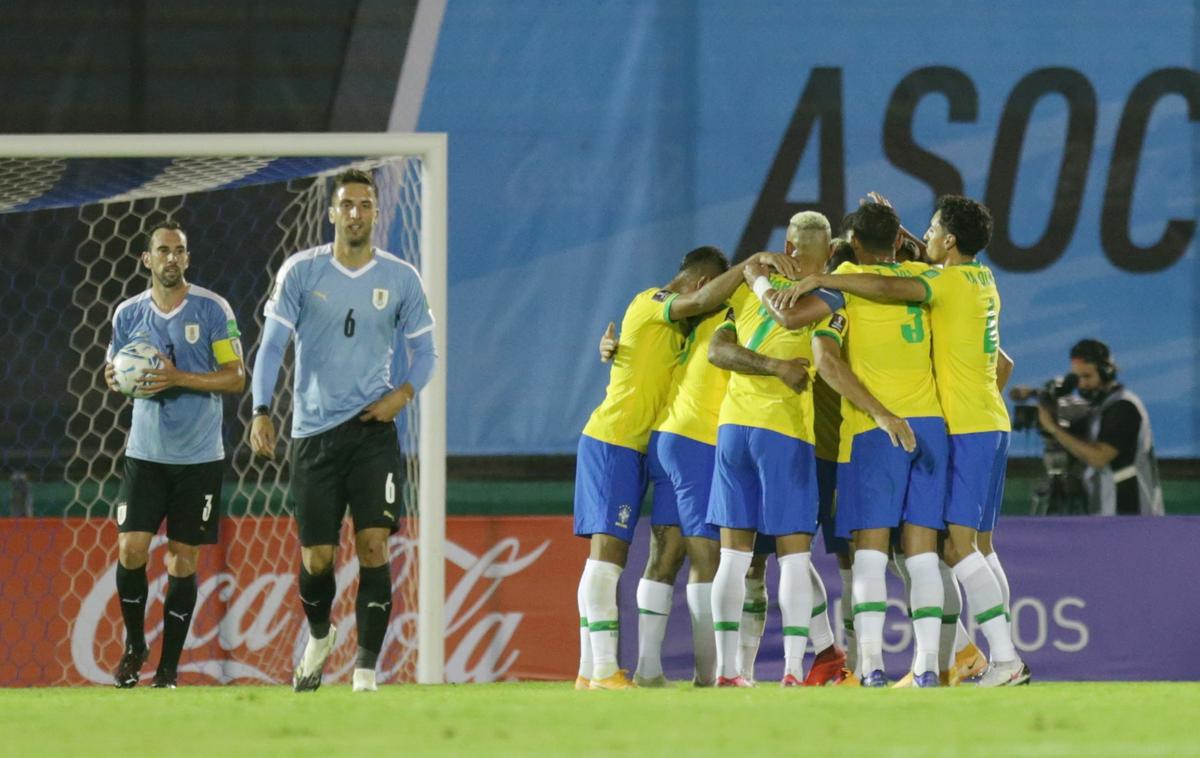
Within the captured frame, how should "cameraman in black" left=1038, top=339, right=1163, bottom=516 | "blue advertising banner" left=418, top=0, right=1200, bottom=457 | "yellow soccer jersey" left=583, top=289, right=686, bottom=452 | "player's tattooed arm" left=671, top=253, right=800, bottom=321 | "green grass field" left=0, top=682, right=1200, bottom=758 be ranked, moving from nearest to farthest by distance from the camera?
"green grass field" left=0, top=682, right=1200, bottom=758, "player's tattooed arm" left=671, top=253, right=800, bottom=321, "yellow soccer jersey" left=583, top=289, right=686, bottom=452, "cameraman in black" left=1038, top=339, right=1163, bottom=516, "blue advertising banner" left=418, top=0, right=1200, bottom=457

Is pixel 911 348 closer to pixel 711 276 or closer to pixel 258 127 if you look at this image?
pixel 711 276

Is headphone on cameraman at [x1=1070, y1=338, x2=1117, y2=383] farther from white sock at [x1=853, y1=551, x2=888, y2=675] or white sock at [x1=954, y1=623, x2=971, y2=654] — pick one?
white sock at [x1=853, y1=551, x2=888, y2=675]

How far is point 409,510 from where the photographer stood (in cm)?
852

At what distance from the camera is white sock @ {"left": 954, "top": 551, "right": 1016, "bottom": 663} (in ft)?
22.2

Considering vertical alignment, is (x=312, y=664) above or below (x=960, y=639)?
below

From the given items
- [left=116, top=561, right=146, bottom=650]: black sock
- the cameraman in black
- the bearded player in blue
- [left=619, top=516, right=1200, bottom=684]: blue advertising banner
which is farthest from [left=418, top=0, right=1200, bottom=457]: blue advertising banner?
the bearded player in blue

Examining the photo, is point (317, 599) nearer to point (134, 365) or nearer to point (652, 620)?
point (652, 620)

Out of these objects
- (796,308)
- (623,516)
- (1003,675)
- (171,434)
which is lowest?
(1003,675)

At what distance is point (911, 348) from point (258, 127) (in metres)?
4.78

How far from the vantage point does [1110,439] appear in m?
9.55

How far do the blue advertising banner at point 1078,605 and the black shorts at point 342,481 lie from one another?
7.79 feet

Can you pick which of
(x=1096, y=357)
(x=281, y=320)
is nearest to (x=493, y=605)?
(x=281, y=320)

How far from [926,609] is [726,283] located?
1314 mm

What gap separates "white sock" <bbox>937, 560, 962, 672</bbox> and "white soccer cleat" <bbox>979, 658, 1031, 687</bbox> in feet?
1.14
